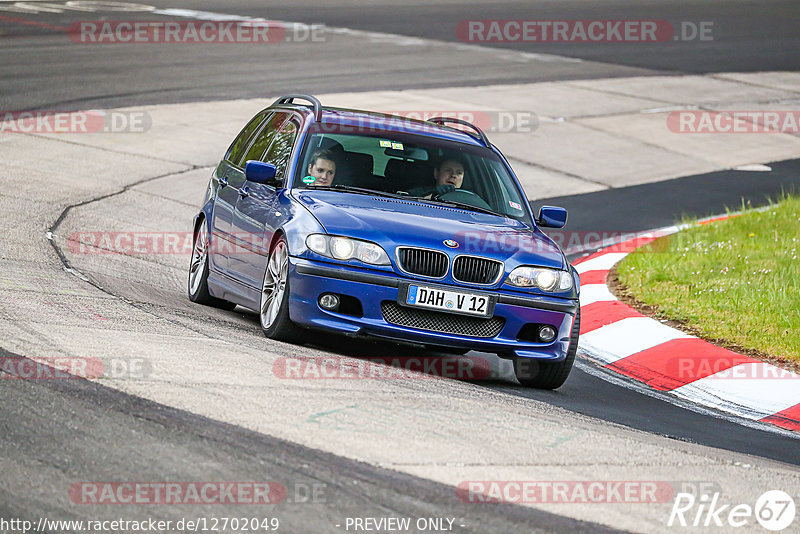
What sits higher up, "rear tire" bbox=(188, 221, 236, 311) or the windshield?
the windshield

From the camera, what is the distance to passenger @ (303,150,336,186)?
870 centimetres

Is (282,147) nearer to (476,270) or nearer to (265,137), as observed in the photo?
(265,137)

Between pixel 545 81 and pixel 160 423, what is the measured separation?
2026cm

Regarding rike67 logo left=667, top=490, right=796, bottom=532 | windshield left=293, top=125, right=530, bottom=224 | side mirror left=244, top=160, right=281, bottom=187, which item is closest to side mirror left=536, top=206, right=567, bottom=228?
windshield left=293, top=125, right=530, bottom=224

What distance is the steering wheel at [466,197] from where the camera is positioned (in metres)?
8.87

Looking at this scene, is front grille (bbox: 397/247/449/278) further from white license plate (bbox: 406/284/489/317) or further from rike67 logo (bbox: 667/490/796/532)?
rike67 logo (bbox: 667/490/796/532)

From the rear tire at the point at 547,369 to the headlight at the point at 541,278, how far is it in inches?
10.4

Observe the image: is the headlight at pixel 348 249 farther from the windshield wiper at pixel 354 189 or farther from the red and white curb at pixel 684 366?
the red and white curb at pixel 684 366

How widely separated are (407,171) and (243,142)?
194cm

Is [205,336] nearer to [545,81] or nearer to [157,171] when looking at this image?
[157,171]

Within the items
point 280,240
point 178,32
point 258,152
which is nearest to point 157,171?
point 258,152

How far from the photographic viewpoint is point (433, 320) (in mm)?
7680

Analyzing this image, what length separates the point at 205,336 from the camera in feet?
24.9

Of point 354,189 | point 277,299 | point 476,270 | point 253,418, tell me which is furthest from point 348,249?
point 253,418
